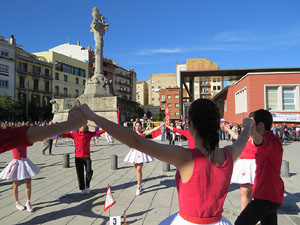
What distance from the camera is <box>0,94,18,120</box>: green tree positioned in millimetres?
39622

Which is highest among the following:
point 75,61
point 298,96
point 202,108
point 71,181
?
point 75,61

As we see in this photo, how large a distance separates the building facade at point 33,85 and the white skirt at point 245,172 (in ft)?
152

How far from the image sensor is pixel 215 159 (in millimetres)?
1889

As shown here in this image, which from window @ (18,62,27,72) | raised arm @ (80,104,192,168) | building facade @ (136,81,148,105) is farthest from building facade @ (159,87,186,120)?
raised arm @ (80,104,192,168)

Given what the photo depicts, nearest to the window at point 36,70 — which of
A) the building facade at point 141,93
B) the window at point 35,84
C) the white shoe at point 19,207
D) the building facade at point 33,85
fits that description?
the building facade at point 33,85

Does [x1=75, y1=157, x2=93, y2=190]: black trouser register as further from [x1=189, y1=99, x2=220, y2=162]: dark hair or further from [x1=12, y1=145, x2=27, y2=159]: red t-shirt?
[x1=189, y1=99, x2=220, y2=162]: dark hair

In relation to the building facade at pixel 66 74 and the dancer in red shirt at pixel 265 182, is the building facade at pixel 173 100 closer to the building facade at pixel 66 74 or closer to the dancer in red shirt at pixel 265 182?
the building facade at pixel 66 74

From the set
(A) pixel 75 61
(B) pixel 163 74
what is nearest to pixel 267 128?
(A) pixel 75 61

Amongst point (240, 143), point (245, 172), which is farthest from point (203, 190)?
point (245, 172)

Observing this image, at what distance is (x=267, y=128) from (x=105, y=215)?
11.9ft

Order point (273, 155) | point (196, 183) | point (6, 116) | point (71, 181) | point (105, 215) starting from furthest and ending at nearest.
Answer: point (6, 116), point (71, 181), point (105, 215), point (273, 155), point (196, 183)

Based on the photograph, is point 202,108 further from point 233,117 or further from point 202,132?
point 233,117

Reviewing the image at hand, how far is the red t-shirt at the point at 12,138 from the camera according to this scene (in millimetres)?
1818

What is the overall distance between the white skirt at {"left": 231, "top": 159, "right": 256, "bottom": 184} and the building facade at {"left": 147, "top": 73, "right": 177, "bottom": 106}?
9562 centimetres
